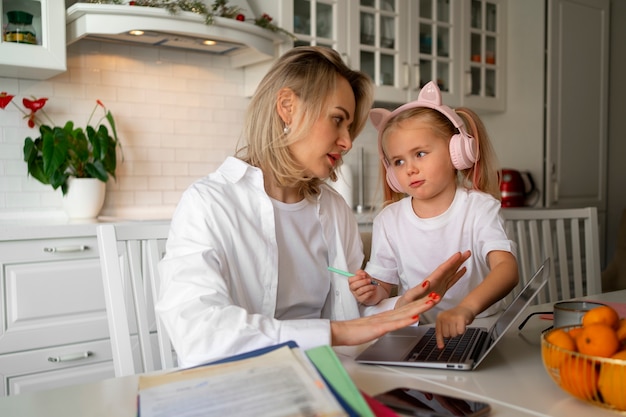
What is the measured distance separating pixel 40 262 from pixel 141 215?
77 cm

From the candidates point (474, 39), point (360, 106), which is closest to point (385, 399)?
point (360, 106)

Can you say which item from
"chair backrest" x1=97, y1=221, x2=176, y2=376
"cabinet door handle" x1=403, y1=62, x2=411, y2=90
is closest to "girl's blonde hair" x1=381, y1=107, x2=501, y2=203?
"chair backrest" x1=97, y1=221, x2=176, y2=376

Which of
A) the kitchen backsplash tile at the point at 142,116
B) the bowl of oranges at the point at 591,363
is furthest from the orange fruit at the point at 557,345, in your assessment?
the kitchen backsplash tile at the point at 142,116

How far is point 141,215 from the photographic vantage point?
10.2ft

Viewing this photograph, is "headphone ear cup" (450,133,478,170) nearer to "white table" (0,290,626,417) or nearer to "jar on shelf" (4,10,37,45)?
"white table" (0,290,626,417)

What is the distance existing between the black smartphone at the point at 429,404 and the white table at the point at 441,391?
0.10 feet

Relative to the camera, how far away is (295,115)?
4.62 feet

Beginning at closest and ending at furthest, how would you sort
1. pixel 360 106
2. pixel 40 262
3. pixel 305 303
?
pixel 305 303 → pixel 360 106 → pixel 40 262

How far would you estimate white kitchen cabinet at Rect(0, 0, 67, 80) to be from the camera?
8.34 ft

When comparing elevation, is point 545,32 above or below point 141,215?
above

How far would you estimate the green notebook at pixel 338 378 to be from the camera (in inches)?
25.5

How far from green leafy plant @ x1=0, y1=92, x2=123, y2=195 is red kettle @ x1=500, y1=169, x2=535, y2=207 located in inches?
94.1

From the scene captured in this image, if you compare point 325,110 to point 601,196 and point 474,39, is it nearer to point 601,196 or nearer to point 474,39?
point 474,39

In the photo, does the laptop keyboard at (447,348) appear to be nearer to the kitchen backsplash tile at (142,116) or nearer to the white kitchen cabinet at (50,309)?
Answer: the white kitchen cabinet at (50,309)
